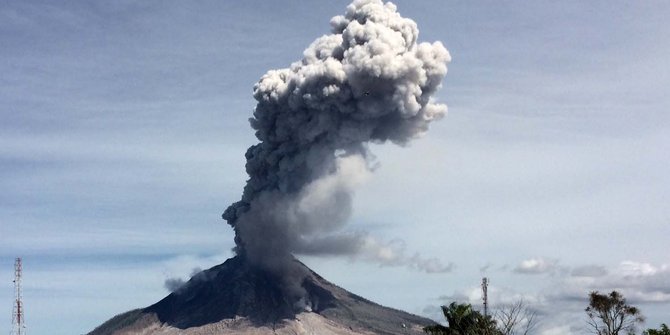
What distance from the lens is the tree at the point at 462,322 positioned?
76162 millimetres

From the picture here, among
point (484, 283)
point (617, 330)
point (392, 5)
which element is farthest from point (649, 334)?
point (392, 5)

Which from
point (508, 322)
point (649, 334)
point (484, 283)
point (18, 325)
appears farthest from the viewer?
point (18, 325)

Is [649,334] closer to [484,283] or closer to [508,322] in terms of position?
[508,322]

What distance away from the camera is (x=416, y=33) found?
19388 centimetres

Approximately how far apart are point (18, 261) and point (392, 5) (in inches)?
3598

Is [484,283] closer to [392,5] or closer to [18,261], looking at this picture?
[18,261]

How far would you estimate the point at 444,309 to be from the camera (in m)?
79.2

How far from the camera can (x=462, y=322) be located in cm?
7731

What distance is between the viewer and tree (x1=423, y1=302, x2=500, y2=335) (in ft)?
250

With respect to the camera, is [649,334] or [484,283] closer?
[649,334]

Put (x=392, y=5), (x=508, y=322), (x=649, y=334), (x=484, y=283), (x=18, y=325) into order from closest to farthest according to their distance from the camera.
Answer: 1. (x=508, y=322)
2. (x=649, y=334)
3. (x=484, y=283)
4. (x=18, y=325)
5. (x=392, y=5)

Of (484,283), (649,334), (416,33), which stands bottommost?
(649,334)

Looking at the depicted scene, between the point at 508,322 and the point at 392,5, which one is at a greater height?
the point at 392,5

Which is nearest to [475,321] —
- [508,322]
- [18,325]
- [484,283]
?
[508,322]
